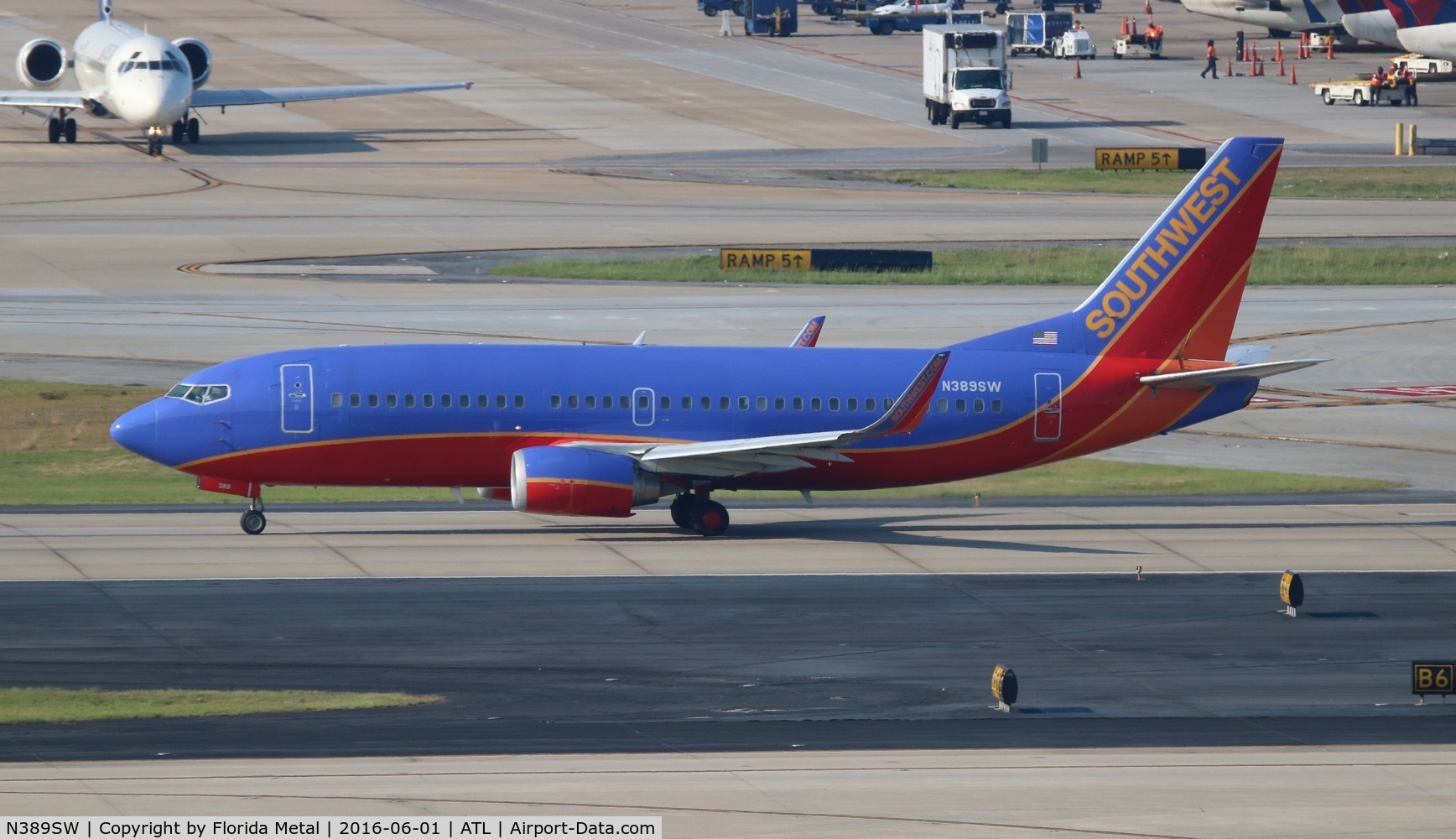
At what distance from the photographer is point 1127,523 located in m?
42.2

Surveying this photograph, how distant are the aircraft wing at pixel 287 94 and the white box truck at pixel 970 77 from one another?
1071 inches

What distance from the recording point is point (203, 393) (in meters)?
38.2

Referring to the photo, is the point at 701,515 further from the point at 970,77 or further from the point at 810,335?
the point at 970,77

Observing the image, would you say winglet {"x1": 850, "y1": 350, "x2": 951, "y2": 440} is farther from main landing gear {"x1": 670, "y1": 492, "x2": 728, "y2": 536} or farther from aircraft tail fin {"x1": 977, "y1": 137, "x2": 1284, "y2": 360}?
main landing gear {"x1": 670, "y1": 492, "x2": 728, "y2": 536}

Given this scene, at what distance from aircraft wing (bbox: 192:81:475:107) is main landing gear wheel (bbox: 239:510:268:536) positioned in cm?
6838

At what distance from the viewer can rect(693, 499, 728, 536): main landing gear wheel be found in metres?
40.0

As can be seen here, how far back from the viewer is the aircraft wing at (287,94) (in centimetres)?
10600

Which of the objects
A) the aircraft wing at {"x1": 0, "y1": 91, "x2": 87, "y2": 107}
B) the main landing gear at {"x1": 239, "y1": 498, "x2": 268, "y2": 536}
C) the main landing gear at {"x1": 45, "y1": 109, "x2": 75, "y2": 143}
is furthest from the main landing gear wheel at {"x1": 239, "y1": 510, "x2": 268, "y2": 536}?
the main landing gear at {"x1": 45, "y1": 109, "x2": 75, "y2": 143}

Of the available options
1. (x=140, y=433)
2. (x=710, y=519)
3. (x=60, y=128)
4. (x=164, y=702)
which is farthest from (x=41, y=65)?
(x=164, y=702)

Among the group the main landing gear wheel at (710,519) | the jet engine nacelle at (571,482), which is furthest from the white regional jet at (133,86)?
the jet engine nacelle at (571,482)

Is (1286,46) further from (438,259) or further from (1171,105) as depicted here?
(438,259)

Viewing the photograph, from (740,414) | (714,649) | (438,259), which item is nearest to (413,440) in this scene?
(740,414)

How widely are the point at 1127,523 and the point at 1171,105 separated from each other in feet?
283

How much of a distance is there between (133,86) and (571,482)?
6772cm
